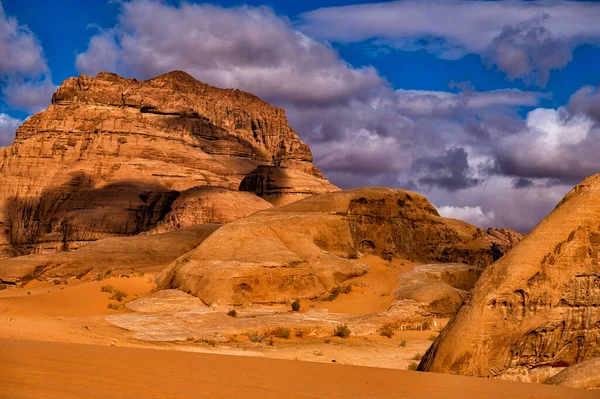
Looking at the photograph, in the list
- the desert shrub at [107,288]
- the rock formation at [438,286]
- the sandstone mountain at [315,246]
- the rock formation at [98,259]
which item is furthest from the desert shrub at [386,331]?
the rock formation at [98,259]

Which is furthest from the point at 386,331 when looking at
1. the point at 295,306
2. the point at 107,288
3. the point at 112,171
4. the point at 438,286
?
the point at 112,171

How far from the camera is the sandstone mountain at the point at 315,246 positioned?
2842cm

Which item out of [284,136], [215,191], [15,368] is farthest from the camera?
[284,136]

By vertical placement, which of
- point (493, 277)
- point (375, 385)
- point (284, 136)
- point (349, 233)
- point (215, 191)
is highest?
point (284, 136)

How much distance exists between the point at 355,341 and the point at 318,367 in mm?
8406

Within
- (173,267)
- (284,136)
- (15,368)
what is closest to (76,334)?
(15,368)

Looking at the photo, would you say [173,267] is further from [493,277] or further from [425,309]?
[493,277]

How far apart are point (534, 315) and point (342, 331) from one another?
1088cm

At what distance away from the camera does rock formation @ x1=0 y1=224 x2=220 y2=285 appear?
135ft

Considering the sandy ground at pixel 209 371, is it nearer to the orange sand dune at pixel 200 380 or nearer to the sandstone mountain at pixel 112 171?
→ the orange sand dune at pixel 200 380

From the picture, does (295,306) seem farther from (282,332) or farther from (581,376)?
(581,376)

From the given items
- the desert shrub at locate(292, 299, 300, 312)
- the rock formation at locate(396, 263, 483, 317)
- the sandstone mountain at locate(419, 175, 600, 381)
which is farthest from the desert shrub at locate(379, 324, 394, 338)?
the sandstone mountain at locate(419, 175, 600, 381)

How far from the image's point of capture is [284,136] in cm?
15312

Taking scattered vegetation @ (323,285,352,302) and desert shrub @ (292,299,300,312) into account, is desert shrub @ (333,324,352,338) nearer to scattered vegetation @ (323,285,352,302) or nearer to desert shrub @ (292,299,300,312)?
desert shrub @ (292,299,300,312)
